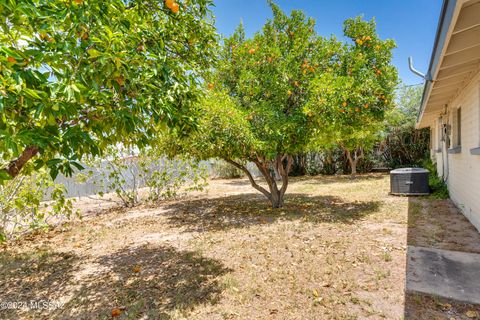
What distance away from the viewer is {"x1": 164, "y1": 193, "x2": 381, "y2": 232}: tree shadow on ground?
6753 mm

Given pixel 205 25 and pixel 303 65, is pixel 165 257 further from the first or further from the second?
pixel 303 65

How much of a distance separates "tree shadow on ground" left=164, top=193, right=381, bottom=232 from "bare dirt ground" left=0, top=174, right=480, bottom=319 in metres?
0.07

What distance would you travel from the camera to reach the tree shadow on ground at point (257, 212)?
6753 millimetres

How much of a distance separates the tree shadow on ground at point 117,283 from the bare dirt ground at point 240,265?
17mm

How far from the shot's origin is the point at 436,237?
16.4ft

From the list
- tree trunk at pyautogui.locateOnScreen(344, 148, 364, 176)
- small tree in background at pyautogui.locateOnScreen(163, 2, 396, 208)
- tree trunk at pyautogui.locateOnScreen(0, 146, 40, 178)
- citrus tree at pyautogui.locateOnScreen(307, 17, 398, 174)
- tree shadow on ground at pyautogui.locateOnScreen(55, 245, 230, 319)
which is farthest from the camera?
tree trunk at pyautogui.locateOnScreen(344, 148, 364, 176)

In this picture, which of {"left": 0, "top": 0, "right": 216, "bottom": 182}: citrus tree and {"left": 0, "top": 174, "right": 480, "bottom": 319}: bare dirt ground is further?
{"left": 0, "top": 174, "right": 480, "bottom": 319}: bare dirt ground

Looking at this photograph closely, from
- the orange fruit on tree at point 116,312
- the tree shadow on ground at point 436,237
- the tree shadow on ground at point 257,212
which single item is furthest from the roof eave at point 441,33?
the orange fruit on tree at point 116,312

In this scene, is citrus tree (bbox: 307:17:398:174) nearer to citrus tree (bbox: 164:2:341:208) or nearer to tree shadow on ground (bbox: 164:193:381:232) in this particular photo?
citrus tree (bbox: 164:2:341:208)

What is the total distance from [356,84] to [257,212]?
443cm

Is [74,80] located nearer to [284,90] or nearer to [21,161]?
[21,161]

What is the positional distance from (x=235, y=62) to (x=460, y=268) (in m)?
6.94

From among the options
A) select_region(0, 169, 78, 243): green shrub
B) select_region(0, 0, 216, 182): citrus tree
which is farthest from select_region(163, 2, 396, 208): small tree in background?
select_region(0, 0, 216, 182): citrus tree

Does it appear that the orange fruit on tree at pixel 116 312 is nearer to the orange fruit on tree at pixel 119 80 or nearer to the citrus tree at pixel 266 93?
the orange fruit on tree at pixel 119 80
